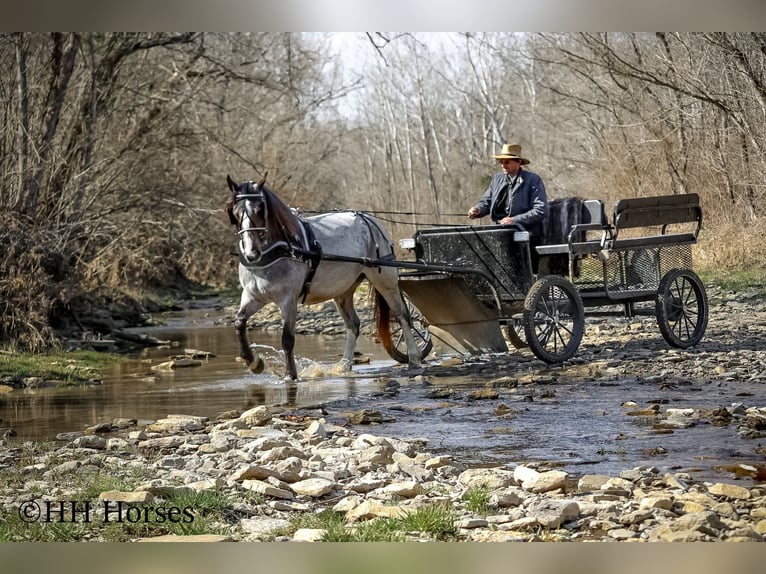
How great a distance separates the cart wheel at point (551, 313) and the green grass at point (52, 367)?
378 cm

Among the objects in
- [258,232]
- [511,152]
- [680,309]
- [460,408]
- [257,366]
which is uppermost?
[511,152]

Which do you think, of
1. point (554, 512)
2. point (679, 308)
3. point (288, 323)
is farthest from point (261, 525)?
point (679, 308)

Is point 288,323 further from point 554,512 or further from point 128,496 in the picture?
point 554,512

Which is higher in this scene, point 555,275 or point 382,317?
point 555,275

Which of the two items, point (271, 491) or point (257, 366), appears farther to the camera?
point (257, 366)

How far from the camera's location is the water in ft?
18.4

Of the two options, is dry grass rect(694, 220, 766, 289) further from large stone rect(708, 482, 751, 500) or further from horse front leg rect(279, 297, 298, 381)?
large stone rect(708, 482, 751, 500)

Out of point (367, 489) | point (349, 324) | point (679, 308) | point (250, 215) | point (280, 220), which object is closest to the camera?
point (367, 489)

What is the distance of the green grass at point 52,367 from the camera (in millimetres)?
8961

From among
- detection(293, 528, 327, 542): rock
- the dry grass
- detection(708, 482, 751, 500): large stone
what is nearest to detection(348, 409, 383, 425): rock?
detection(293, 528, 327, 542): rock

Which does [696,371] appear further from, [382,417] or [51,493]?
[51,493]

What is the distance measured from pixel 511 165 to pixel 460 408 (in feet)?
7.97

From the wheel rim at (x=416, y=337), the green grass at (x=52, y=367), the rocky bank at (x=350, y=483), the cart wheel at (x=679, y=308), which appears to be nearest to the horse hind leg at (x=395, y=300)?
the wheel rim at (x=416, y=337)

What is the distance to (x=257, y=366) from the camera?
855 cm
